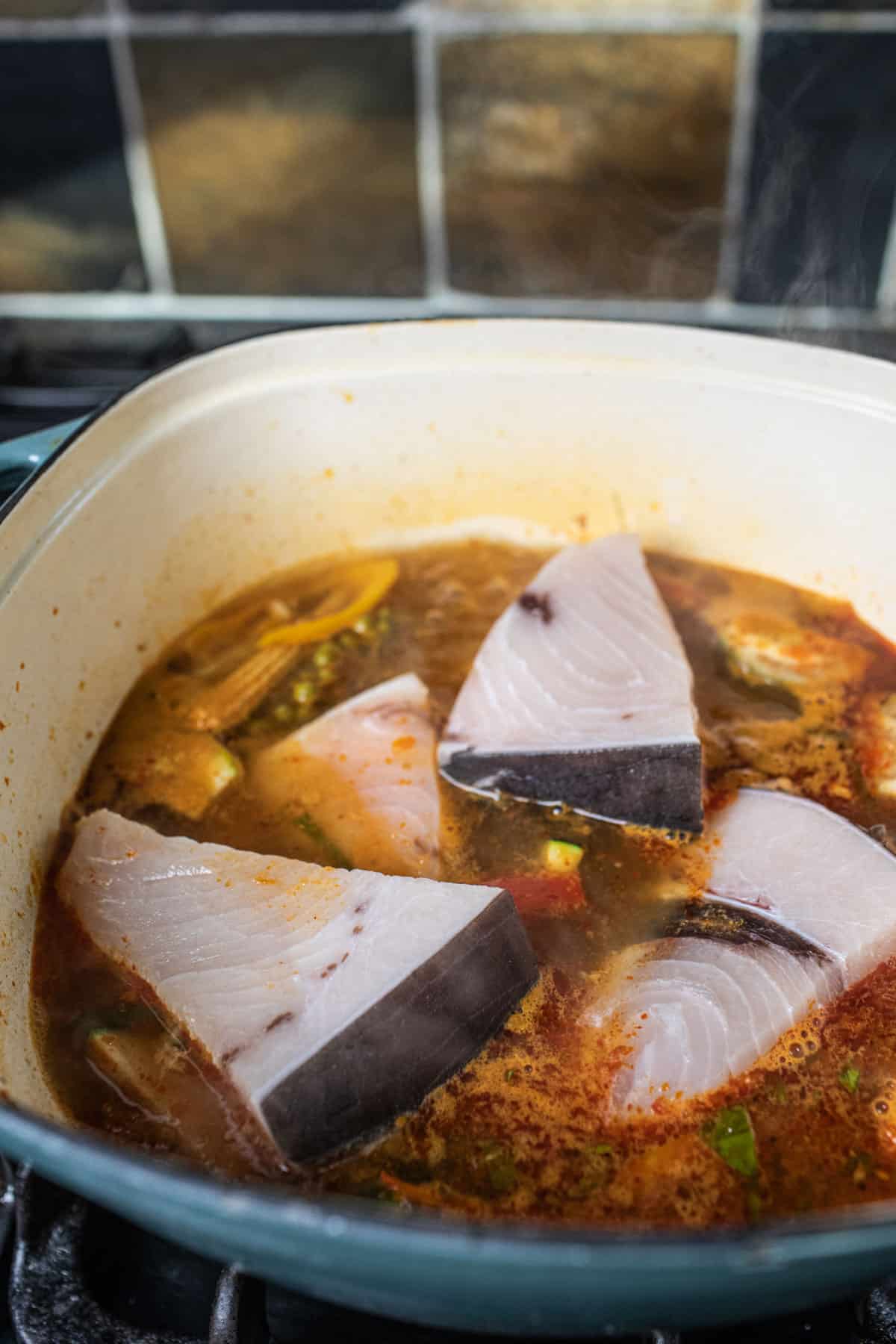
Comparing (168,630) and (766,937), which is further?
(168,630)

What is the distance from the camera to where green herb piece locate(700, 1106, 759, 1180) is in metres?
1.10

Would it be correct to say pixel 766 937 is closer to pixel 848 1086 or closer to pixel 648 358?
pixel 848 1086

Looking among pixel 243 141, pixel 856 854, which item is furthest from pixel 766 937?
pixel 243 141

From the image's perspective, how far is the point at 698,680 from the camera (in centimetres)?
170

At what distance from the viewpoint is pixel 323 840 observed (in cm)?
148

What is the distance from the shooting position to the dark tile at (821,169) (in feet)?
7.55

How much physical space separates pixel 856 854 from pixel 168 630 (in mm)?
1116

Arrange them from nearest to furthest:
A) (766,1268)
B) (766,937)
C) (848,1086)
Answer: (766,1268) → (848,1086) → (766,937)

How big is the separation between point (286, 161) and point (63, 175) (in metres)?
0.56

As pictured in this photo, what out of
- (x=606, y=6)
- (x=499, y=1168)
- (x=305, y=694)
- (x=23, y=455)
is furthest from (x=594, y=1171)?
(x=606, y=6)

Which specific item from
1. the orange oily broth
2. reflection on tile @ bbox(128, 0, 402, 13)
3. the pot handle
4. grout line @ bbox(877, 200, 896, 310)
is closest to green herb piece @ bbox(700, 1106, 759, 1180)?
the orange oily broth

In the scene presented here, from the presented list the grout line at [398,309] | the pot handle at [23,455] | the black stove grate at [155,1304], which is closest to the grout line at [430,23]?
the grout line at [398,309]

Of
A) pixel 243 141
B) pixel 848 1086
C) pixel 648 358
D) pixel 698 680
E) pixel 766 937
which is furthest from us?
pixel 243 141

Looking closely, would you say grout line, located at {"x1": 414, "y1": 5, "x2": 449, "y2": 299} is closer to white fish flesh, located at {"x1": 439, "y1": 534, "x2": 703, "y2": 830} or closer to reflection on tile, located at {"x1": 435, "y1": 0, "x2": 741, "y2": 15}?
reflection on tile, located at {"x1": 435, "y1": 0, "x2": 741, "y2": 15}
